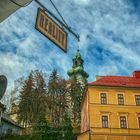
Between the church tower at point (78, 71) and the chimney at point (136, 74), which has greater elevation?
the church tower at point (78, 71)

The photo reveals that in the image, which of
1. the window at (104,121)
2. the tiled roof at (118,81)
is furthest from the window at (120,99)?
the window at (104,121)

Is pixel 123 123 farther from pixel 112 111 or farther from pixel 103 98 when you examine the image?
pixel 103 98

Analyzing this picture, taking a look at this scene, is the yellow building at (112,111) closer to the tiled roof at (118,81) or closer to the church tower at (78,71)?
the tiled roof at (118,81)

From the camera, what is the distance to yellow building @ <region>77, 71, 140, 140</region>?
107 ft

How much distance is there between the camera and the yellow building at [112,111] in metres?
32.7

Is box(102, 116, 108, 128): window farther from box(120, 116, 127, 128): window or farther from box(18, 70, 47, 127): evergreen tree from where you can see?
box(18, 70, 47, 127): evergreen tree

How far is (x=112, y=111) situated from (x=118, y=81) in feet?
21.3

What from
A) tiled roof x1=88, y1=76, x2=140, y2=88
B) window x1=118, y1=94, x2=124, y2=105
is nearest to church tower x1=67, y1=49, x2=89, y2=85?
tiled roof x1=88, y1=76, x2=140, y2=88

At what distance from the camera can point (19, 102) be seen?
177 feet

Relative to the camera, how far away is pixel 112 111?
112 feet

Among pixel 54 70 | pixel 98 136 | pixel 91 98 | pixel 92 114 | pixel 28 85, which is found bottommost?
pixel 98 136

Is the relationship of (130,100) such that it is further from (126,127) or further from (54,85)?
(54,85)

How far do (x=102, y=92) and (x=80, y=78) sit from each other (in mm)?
46671

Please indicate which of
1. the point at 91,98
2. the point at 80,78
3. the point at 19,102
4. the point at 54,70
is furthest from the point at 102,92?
the point at 80,78
